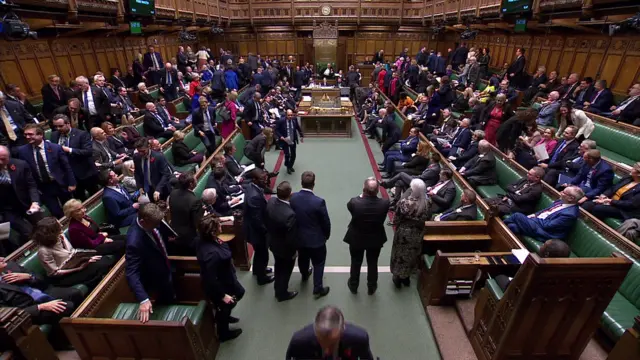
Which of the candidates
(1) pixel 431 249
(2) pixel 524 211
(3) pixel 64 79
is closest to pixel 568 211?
(2) pixel 524 211

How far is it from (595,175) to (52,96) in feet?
27.4

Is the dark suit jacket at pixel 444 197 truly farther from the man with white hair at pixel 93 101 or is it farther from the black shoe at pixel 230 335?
the man with white hair at pixel 93 101

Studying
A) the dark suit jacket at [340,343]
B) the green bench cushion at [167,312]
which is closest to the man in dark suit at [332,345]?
the dark suit jacket at [340,343]

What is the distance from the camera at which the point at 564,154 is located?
4832mm

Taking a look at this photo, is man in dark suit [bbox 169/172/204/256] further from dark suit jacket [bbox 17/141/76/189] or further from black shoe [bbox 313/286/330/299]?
dark suit jacket [bbox 17/141/76/189]

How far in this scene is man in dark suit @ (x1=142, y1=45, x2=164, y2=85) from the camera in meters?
9.90

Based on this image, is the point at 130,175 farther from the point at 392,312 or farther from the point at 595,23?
the point at 595,23

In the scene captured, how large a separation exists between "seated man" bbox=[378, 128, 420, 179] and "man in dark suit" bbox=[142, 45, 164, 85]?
7.61 meters

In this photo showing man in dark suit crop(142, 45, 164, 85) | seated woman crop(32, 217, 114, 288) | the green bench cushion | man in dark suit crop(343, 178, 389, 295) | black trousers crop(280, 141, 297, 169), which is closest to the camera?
the green bench cushion

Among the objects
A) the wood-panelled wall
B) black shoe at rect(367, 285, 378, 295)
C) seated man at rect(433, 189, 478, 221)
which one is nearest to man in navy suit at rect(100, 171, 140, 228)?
black shoe at rect(367, 285, 378, 295)

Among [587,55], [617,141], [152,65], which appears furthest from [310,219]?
[152,65]

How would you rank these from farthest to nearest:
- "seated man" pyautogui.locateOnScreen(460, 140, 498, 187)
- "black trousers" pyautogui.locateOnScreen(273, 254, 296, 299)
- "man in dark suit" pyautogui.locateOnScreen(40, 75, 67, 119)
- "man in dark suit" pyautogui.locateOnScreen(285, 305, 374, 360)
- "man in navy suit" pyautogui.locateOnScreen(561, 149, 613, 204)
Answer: "man in dark suit" pyautogui.locateOnScreen(40, 75, 67, 119) → "seated man" pyautogui.locateOnScreen(460, 140, 498, 187) → "man in navy suit" pyautogui.locateOnScreen(561, 149, 613, 204) → "black trousers" pyautogui.locateOnScreen(273, 254, 296, 299) → "man in dark suit" pyautogui.locateOnScreen(285, 305, 374, 360)

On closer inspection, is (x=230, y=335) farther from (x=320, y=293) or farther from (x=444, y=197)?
(x=444, y=197)

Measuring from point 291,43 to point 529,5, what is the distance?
468 inches
